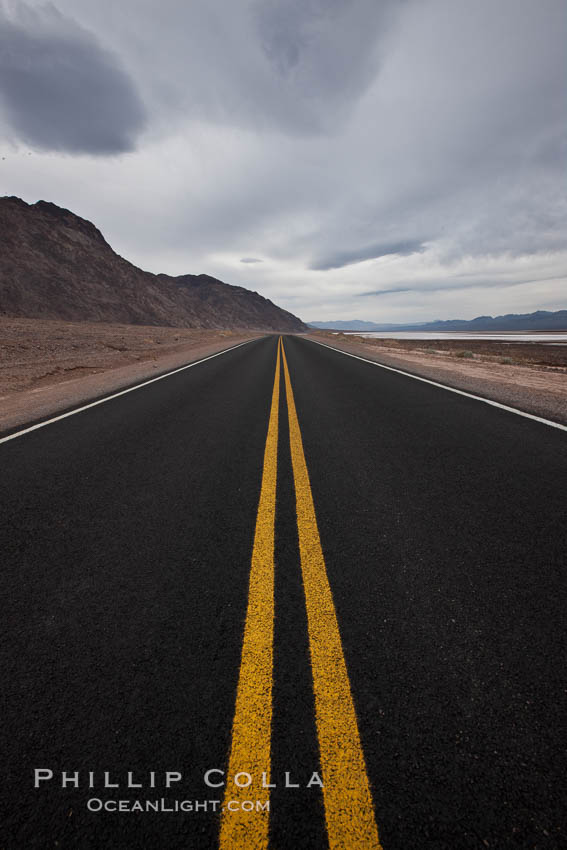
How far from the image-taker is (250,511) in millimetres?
2887

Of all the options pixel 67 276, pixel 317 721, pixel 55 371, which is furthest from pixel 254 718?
pixel 67 276

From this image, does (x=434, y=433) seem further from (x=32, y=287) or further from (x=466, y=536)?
(x=32, y=287)

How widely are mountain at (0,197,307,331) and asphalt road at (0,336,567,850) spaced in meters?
54.6

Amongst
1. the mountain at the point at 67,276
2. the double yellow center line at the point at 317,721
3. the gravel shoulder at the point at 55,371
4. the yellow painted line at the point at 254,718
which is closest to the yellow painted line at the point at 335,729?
the double yellow center line at the point at 317,721

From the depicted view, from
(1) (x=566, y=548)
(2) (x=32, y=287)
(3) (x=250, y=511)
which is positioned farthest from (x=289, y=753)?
(2) (x=32, y=287)

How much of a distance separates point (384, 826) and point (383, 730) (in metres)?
0.27

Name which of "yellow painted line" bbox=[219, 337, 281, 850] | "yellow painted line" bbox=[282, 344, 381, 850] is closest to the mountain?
"yellow painted line" bbox=[219, 337, 281, 850]

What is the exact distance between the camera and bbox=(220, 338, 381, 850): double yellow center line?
1.07 metres

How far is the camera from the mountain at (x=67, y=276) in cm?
5142

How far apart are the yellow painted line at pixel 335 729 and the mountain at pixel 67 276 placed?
55807mm

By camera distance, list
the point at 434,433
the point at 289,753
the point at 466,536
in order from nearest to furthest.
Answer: the point at 289,753 → the point at 466,536 → the point at 434,433

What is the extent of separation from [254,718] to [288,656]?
299mm

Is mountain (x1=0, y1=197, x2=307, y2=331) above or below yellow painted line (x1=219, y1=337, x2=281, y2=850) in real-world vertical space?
above

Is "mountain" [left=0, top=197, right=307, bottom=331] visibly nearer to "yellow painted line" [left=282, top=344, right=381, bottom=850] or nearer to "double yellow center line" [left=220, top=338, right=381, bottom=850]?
"double yellow center line" [left=220, top=338, right=381, bottom=850]
